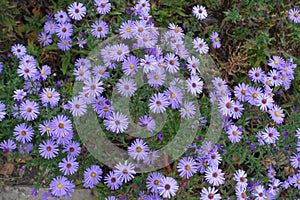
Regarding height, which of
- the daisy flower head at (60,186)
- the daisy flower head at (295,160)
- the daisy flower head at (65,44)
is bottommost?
the daisy flower head at (60,186)

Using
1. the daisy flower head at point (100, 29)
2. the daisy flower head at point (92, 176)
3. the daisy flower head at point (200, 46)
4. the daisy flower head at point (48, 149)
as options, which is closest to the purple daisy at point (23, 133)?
the daisy flower head at point (48, 149)

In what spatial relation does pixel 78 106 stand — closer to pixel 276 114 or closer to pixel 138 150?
pixel 138 150

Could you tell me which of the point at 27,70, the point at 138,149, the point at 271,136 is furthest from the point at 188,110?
the point at 27,70

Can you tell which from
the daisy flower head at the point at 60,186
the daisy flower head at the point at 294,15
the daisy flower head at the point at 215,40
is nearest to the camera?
the daisy flower head at the point at 60,186

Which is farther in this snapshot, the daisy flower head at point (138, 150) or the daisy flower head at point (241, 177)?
the daisy flower head at point (241, 177)

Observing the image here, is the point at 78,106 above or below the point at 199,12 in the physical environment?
below

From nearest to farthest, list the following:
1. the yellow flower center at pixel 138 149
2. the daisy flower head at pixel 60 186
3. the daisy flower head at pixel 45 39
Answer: the daisy flower head at pixel 60 186 → the yellow flower center at pixel 138 149 → the daisy flower head at pixel 45 39

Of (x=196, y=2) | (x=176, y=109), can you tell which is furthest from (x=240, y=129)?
(x=196, y=2)

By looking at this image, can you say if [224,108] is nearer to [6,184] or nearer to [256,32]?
[256,32]

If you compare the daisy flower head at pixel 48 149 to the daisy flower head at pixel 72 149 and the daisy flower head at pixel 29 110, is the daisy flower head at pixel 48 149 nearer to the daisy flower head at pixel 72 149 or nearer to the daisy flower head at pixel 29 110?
the daisy flower head at pixel 72 149
